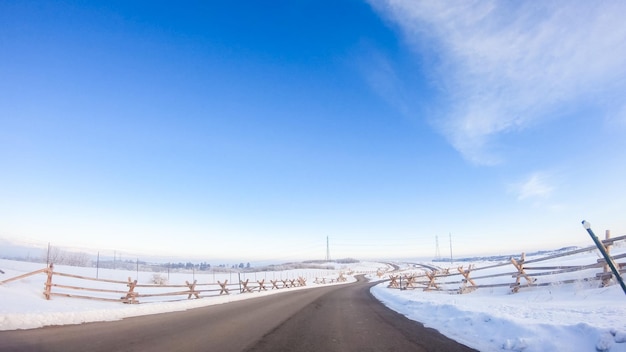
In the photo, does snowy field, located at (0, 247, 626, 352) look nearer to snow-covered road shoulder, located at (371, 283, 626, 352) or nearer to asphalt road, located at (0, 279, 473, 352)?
snow-covered road shoulder, located at (371, 283, 626, 352)

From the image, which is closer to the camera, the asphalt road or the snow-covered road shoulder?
the snow-covered road shoulder

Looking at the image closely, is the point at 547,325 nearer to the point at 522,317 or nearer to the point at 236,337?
the point at 522,317

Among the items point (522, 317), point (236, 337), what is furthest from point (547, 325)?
point (236, 337)

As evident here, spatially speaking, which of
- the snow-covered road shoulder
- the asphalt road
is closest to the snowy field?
the snow-covered road shoulder

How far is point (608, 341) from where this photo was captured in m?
4.80

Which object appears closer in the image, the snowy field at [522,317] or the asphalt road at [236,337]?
the snowy field at [522,317]

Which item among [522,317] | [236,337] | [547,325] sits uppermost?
[547,325]

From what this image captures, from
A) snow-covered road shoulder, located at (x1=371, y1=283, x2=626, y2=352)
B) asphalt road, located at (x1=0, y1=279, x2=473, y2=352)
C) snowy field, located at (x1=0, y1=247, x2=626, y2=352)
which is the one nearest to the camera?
snow-covered road shoulder, located at (x1=371, y1=283, x2=626, y2=352)

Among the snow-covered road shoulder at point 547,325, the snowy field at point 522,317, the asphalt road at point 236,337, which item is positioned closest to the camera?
the snow-covered road shoulder at point 547,325

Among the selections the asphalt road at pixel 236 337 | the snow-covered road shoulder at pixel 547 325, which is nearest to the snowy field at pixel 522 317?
the snow-covered road shoulder at pixel 547 325

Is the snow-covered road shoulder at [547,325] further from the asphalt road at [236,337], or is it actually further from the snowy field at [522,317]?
the asphalt road at [236,337]

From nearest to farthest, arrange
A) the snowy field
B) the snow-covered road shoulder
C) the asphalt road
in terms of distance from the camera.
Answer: the snow-covered road shoulder → the snowy field → the asphalt road

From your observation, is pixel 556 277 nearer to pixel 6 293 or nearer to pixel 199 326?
pixel 199 326

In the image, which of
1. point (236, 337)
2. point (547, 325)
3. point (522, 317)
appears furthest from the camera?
point (522, 317)
